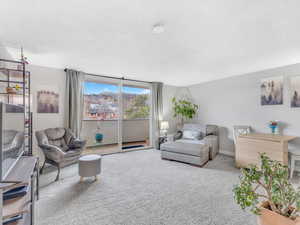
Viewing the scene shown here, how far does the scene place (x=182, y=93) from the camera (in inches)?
227

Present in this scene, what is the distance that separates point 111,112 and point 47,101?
6.87ft

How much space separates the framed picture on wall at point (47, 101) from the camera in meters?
3.42

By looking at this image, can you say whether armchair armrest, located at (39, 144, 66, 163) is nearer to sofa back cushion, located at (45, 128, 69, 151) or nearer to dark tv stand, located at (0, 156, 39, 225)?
sofa back cushion, located at (45, 128, 69, 151)

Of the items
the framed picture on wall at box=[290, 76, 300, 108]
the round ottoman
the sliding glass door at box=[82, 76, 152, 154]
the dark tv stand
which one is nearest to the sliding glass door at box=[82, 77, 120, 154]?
the sliding glass door at box=[82, 76, 152, 154]

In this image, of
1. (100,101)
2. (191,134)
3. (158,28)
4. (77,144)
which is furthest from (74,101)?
(191,134)

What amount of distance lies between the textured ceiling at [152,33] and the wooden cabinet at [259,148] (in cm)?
165

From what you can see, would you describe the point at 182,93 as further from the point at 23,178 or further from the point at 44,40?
the point at 23,178

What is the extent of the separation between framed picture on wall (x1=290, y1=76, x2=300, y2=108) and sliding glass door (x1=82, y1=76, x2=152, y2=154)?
12.5ft

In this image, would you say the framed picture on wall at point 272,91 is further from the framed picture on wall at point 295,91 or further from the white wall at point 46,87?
the white wall at point 46,87

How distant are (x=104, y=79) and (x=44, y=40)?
2147 millimetres

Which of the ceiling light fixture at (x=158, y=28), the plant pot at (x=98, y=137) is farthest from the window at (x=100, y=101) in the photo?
the ceiling light fixture at (x=158, y=28)

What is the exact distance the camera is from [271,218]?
99 centimetres

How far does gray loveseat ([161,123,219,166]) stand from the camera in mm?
3357

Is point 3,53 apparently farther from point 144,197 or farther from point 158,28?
point 144,197
